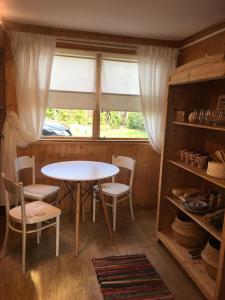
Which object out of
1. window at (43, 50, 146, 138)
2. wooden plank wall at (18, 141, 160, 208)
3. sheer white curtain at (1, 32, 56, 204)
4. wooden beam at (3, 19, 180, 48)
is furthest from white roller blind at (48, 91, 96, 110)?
wooden beam at (3, 19, 180, 48)

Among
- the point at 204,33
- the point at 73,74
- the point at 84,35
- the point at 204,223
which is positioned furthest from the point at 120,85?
the point at 204,223

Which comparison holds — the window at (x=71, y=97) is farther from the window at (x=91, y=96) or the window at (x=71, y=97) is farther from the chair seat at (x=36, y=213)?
the chair seat at (x=36, y=213)

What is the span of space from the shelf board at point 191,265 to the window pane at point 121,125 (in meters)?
1.43

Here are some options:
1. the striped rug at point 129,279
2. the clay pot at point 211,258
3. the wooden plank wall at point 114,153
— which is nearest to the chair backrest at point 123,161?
the wooden plank wall at point 114,153

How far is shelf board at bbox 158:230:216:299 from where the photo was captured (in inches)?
76.0

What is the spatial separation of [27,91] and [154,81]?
1.63 meters

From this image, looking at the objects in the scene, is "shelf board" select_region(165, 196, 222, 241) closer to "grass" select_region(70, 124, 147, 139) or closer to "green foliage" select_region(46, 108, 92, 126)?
"grass" select_region(70, 124, 147, 139)

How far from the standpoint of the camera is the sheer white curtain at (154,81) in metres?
3.26

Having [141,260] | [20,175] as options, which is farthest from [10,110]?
[141,260]

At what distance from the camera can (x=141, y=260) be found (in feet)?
7.97

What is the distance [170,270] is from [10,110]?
2528mm

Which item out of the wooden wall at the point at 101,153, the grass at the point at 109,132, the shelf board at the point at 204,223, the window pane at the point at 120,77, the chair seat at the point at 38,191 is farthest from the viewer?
the grass at the point at 109,132

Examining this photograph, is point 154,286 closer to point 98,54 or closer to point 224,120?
point 224,120

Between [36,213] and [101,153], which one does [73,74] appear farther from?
[36,213]
